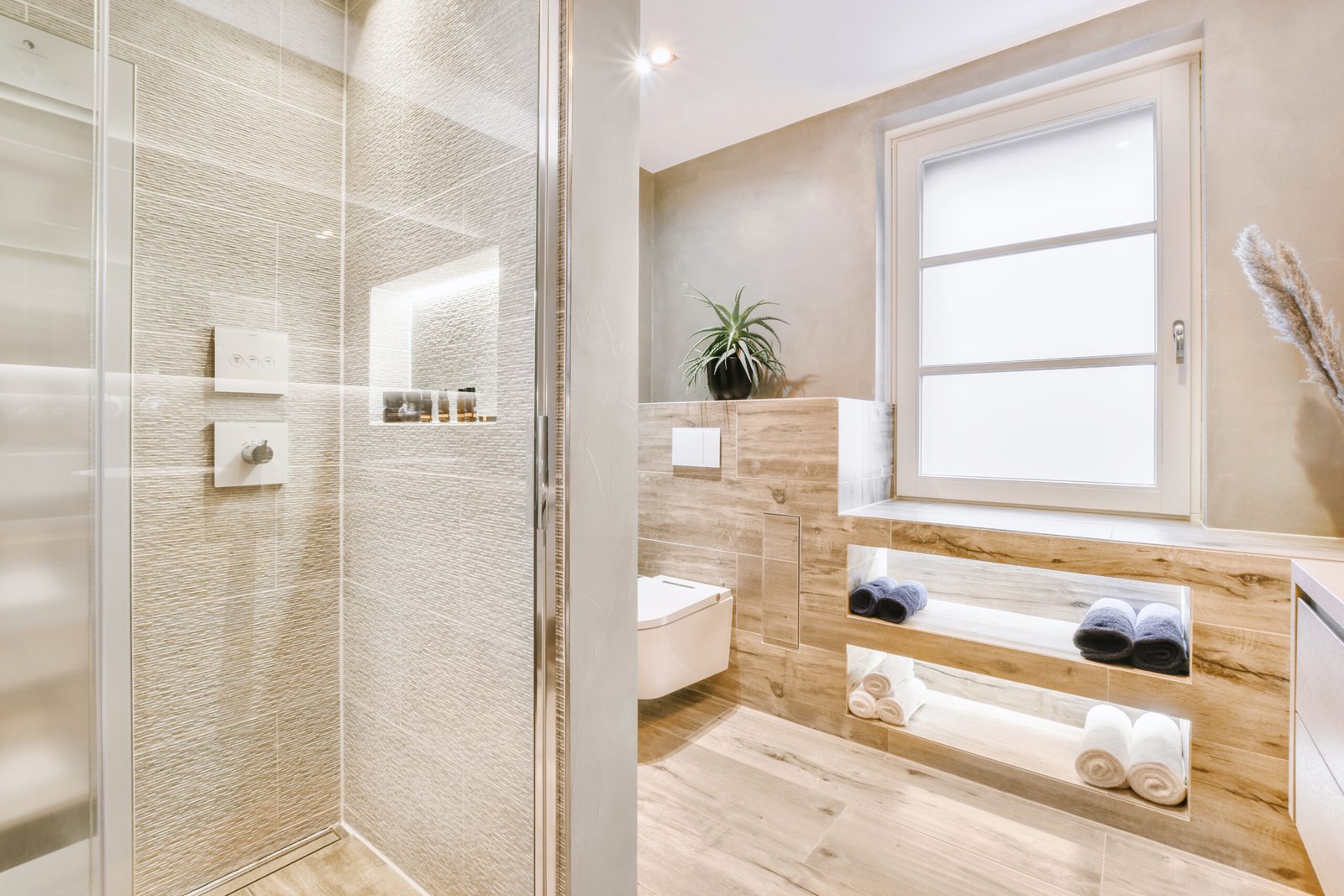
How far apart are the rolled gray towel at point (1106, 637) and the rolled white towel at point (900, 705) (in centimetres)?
51

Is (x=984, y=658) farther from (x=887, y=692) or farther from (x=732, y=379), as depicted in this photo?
(x=732, y=379)

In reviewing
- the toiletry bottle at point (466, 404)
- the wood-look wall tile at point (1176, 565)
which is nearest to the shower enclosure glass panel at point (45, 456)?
the toiletry bottle at point (466, 404)

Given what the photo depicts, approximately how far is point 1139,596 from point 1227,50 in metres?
1.53

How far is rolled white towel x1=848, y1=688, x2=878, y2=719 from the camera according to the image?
1.84 meters

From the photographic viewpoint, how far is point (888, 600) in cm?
182

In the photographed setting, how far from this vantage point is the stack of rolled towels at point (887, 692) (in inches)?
71.4

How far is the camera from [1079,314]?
194cm

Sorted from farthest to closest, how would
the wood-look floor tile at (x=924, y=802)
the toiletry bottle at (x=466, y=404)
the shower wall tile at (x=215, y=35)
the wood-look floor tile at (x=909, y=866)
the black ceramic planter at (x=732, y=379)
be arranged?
the black ceramic planter at (x=732, y=379) < the wood-look floor tile at (x=924, y=802) < the wood-look floor tile at (x=909, y=866) < the toiletry bottle at (x=466, y=404) < the shower wall tile at (x=215, y=35)

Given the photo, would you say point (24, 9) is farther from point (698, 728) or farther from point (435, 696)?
point (698, 728)

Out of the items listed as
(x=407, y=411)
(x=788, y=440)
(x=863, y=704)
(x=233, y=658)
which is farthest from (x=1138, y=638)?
(x=233, y=658)

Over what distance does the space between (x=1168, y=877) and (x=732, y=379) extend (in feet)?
5.86

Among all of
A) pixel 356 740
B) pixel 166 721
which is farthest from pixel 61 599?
pixel 356 740

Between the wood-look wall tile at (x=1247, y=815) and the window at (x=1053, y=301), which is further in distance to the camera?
the window at (x=1053, y=301)

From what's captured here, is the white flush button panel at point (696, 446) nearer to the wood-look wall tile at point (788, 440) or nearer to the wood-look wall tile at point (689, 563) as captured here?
the wood-look wall tile at point (788, 440)
